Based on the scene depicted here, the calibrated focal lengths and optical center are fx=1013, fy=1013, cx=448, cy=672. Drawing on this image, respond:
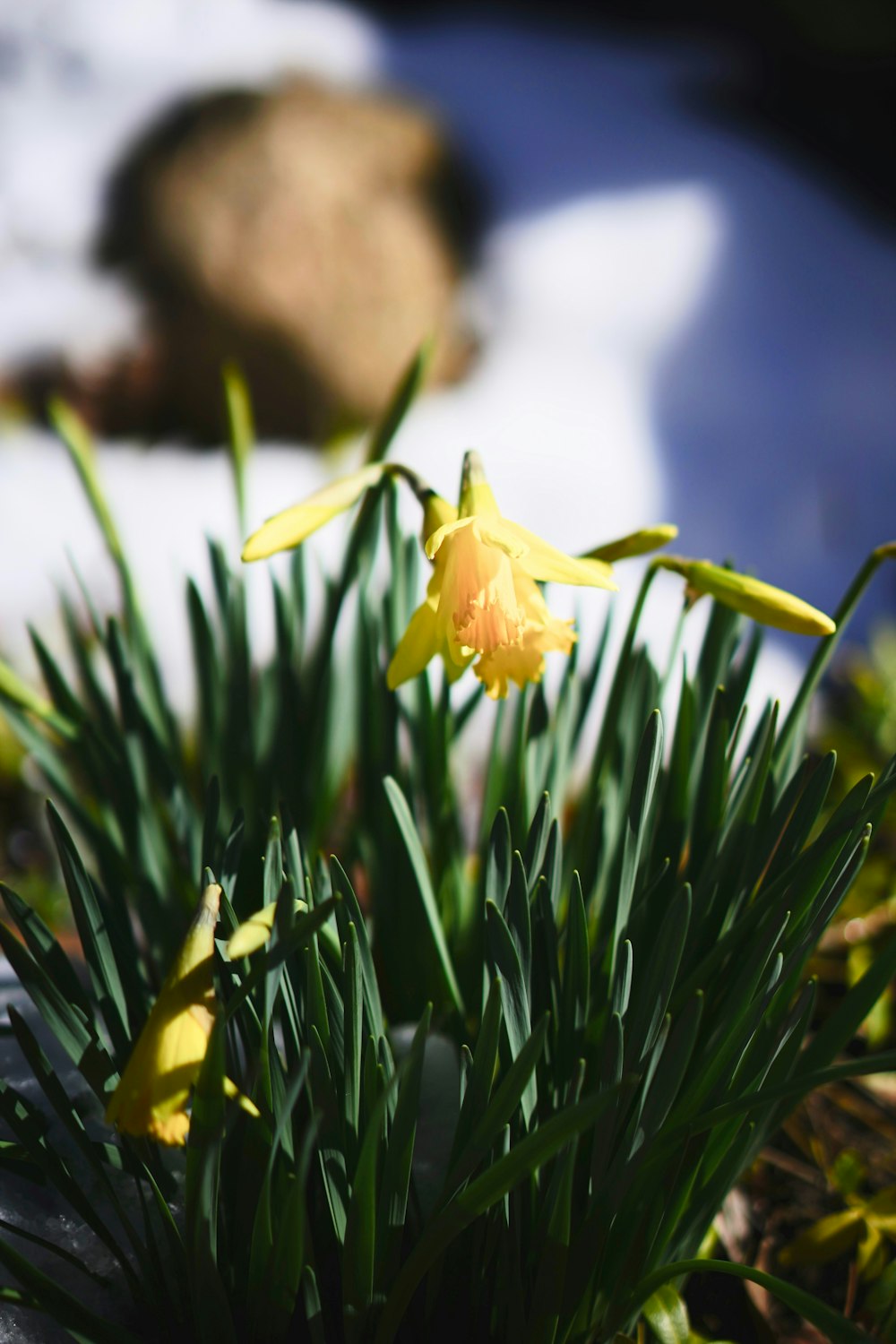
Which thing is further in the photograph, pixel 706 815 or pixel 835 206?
pixel 835 206

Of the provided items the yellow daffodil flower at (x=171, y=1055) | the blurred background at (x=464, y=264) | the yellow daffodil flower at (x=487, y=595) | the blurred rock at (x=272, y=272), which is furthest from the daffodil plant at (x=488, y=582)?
the blurred rock at (x=272, y=272)

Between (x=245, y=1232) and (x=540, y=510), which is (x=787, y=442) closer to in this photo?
(x=540, y=510)

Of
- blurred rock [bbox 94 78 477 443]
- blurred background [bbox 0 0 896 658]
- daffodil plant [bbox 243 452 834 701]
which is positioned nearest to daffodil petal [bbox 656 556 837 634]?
daffodil plant [bbox 243 452 834 701]

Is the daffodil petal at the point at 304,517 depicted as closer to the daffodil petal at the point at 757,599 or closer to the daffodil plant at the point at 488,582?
the daffodil plant at the point at 488,582

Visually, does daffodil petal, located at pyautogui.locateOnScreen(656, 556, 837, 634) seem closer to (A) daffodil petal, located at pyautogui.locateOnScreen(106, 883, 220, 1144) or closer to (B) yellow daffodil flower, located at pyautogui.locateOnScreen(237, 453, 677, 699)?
(B) yellow daffodil flower, located at pyautogui.locateOnScreen(237, 453, 677, 699)

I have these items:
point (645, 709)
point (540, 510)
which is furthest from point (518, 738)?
point (540, 510)

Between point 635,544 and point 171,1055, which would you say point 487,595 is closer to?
point 635,544

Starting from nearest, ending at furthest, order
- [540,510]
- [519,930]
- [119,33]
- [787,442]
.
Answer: [519,930]
[540,510]
[787,442]
[119,33]
